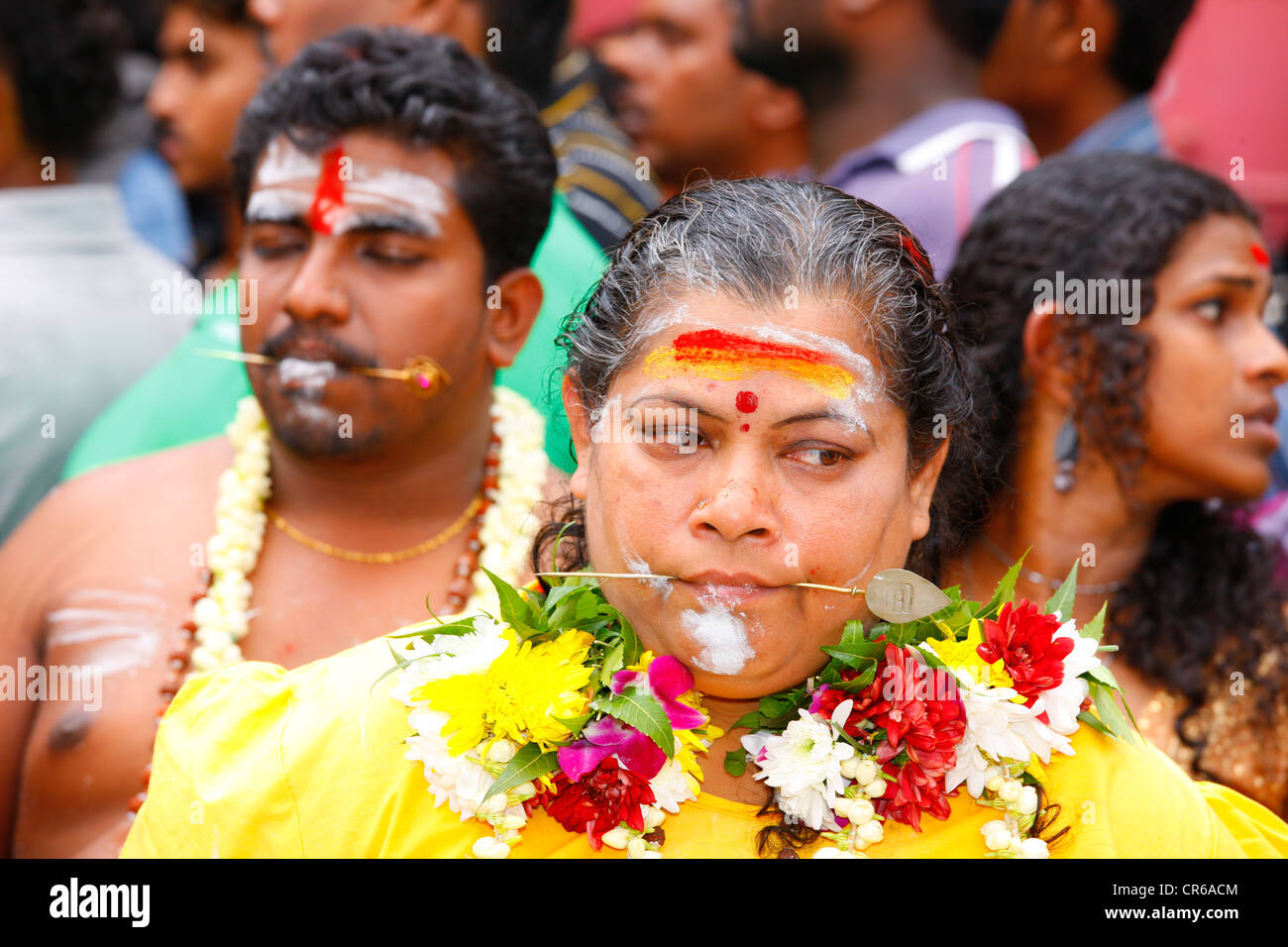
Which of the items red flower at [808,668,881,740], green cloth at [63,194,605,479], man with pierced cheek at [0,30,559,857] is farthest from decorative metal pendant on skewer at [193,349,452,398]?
red flower at [808,668,881,740]

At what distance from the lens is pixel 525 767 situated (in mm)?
2164

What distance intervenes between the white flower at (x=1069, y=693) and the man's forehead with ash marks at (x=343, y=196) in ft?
5.99

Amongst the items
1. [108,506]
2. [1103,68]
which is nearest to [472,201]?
[108,506]

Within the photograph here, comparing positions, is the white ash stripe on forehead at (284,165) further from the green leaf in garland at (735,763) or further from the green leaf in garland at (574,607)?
the green leaf in garland at (735,763)

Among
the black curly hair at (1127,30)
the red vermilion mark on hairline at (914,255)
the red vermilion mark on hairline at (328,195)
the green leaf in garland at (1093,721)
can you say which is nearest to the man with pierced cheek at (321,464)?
the red vermilion mark on hairline at (328,195)

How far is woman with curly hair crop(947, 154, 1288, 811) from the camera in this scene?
3475 millimetres

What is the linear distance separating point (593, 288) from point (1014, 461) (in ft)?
5.33

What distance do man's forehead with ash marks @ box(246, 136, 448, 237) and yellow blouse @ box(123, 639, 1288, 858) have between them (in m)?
1.30

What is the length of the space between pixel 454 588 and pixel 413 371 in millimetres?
528

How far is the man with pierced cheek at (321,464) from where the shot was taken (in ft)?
10.4

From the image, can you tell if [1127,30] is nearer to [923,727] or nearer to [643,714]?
[923,727]

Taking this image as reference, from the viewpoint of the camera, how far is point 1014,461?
12.0 ft

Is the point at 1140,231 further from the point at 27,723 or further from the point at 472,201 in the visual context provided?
the point at 27,723

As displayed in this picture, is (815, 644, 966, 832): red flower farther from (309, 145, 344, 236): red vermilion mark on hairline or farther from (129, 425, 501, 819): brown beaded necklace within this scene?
(309, 145, 344, 236): red vermilion mark on hairline
